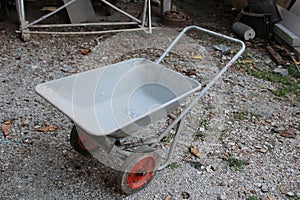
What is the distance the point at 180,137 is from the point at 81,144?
2.57 feet

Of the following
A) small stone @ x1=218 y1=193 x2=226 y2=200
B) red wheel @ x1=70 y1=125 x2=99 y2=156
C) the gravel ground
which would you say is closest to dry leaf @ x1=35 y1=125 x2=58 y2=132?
the gravel ground

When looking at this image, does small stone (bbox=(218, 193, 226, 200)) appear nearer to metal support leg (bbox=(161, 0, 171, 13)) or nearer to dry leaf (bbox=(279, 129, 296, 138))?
dry leaf (bbox=(279, 129, 296, 138))

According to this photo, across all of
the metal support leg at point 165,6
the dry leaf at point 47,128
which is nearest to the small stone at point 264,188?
the dry leaf at point 47,128

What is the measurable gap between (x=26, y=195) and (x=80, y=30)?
8.30ft

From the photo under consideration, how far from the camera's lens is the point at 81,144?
232 centimetres

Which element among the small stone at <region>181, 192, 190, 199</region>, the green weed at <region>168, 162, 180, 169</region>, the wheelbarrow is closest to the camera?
the wheelbarrow

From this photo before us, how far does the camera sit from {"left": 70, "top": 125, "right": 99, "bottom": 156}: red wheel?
225cm

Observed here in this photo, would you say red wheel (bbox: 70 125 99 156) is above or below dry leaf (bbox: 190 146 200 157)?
above

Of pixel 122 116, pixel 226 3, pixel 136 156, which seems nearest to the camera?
pixel 136 156

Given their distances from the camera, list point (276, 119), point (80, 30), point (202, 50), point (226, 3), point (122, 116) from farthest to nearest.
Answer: point (226, 3)
point (80, 30)
point (202, 50)
point (276, 119)
point (122, 116)

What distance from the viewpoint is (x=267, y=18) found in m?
4.21

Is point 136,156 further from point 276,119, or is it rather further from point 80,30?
point 80,30

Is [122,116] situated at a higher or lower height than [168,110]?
lower

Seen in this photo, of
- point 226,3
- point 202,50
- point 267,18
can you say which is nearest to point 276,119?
point 202,50
